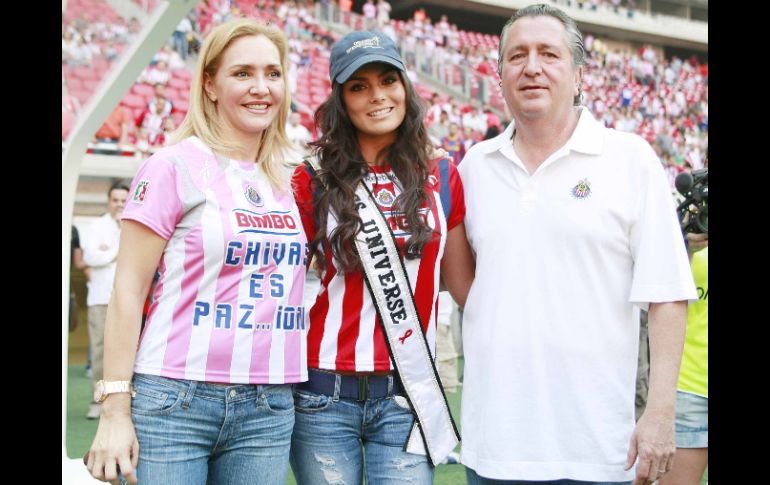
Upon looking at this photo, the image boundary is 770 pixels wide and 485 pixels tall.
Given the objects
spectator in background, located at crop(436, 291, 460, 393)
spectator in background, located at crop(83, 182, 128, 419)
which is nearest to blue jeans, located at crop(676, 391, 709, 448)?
spectator in background, located at crop(436, 291, 460, 393)

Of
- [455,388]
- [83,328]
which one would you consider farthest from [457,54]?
[455,388]

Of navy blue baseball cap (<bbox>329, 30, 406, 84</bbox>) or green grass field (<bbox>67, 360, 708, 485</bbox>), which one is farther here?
green grass field (<bbox>67, 360, 708, 485</bbox>)

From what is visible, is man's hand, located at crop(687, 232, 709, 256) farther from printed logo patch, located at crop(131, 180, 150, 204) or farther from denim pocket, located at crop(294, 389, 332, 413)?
printed logo patch, located at crop(131, 180, 150, 204)

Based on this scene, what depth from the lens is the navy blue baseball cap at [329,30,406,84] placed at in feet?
7.37

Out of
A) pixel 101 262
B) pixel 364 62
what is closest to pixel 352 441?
pixel 364 62

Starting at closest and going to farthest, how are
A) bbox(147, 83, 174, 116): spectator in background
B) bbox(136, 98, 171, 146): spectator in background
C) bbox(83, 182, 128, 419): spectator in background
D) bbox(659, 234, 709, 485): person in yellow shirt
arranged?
bbox(659, 234, 709, 485): person in yellow shirt < bbox(83, 182, 128, 419): spectator in background < bbox(136, 98, 171, 146): spectator in background < bbox(147, 83, 174, 116): spectator in background

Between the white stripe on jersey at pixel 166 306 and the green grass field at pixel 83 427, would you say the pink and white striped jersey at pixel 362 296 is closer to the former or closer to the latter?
the white stripe on jersey at pixel 166 306

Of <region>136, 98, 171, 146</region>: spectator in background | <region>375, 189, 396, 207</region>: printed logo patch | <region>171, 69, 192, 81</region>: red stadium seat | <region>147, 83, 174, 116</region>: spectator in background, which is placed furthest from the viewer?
<region>171, 69, 192, 81</region>: red stadium seat

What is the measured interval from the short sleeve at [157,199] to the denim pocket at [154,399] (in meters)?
0.37

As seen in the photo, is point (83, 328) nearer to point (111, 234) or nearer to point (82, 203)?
A: point (82, 203)

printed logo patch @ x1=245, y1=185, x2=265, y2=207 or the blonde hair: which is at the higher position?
the blonde hair

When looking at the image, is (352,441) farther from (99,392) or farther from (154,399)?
(99,392)

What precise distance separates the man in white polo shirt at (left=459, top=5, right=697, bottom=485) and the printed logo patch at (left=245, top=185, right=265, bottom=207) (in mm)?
596

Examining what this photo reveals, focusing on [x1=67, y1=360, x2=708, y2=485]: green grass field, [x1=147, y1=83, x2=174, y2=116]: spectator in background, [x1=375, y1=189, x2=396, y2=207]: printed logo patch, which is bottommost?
[x1=67, y1=360, x2=708, y2=485]: green grass field
